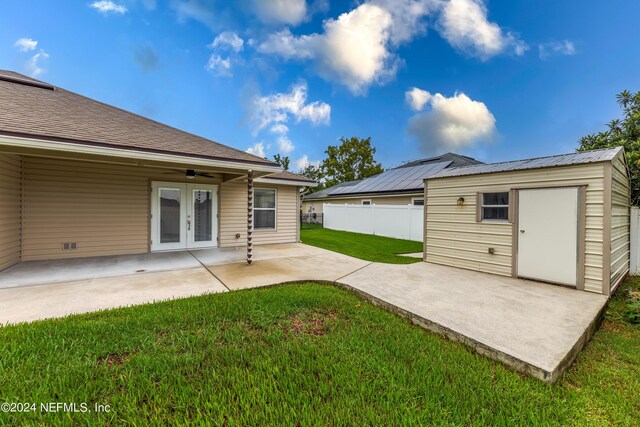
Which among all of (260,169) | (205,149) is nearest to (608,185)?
(260,169)

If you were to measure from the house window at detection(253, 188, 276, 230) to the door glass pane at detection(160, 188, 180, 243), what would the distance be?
2533mm

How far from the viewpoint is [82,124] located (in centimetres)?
535

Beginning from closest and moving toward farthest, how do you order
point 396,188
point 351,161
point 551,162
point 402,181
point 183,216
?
point 551,162 → point 183,216 → point 396,188 → point 402,181 → point 351,161

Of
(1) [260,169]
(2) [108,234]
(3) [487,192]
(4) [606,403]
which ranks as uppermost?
(1) [260,169]

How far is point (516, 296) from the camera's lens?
4328 millimetres

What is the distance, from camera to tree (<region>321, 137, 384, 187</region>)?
3203 cm

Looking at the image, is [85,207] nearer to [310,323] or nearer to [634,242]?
[310,323]

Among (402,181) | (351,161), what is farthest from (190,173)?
(351,161)

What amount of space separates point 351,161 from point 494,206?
27.1m

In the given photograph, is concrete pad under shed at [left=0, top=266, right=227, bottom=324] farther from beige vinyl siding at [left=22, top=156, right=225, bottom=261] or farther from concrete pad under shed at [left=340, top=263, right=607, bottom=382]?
concrete pad under shed at [left=340, top=263, right=607, bottom=382]

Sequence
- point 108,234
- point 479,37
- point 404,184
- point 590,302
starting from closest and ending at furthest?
point 590,302 < point 108,234 < point 479,37 < point 404,184

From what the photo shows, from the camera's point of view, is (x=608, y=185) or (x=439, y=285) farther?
(x=439, y=285)

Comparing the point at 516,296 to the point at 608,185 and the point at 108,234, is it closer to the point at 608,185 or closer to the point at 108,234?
the point at 608,185

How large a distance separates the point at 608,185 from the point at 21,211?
12348 millimetres
